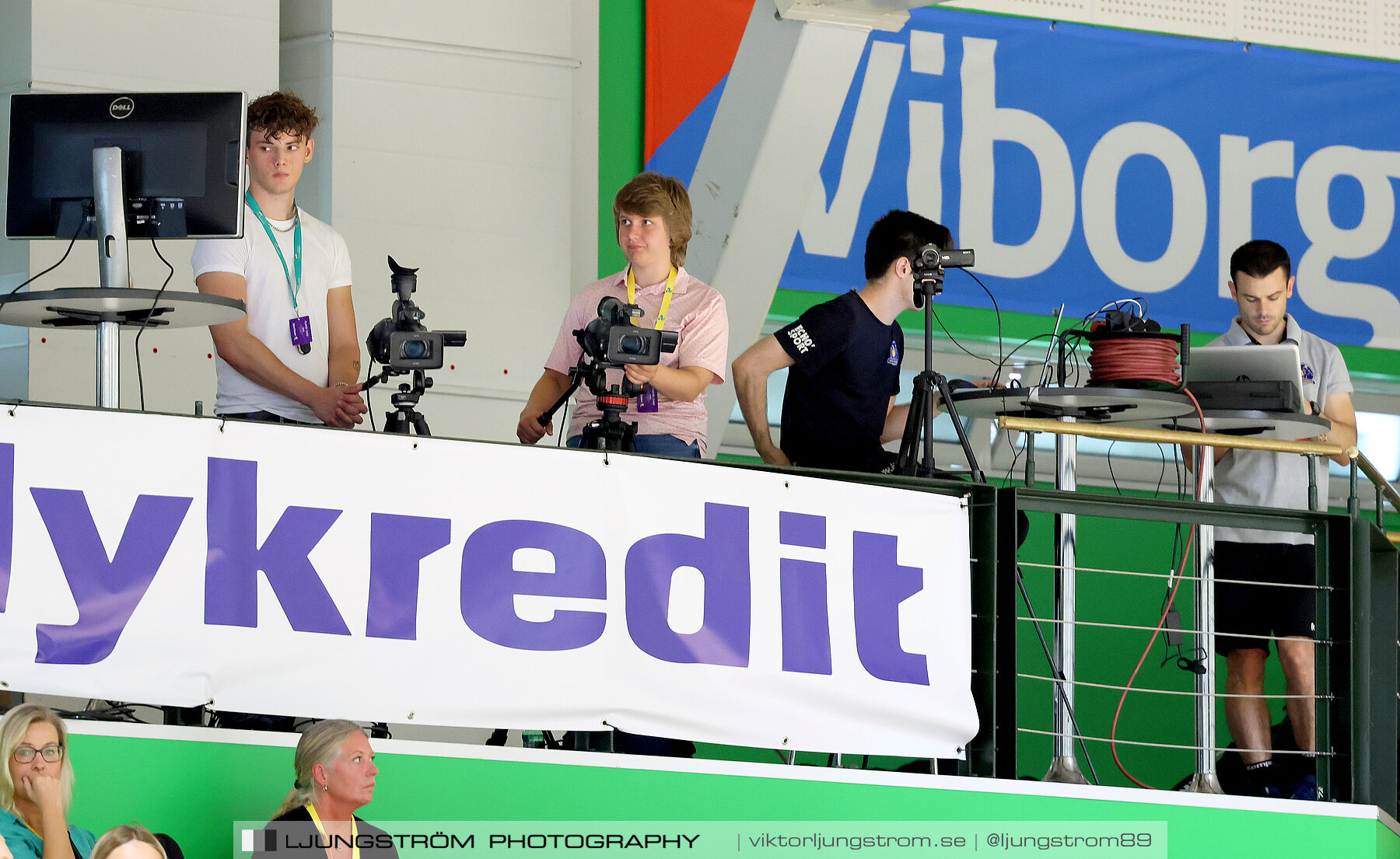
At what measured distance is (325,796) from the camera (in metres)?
3.29

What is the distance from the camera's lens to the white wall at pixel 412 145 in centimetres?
602

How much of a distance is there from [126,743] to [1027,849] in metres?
2.01

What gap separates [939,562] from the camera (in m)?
4.12

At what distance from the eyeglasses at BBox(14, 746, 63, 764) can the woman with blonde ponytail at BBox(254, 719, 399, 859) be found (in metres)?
0.40

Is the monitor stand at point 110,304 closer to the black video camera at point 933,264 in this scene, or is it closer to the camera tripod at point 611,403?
the camera tripod at point 611,403

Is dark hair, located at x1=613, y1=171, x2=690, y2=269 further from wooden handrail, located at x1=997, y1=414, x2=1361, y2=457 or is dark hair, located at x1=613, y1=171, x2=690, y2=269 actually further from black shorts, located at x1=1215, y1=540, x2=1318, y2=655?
black shorts, located at x1=1215, y1=540, x2=1318, y2=655

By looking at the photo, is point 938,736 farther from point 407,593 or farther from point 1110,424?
point 407,593

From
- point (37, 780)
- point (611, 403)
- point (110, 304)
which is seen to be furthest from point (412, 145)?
point (37, 780)

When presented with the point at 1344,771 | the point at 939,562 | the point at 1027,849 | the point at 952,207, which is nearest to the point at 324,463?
the point at 939,562

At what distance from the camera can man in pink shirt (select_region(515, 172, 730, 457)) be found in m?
4.28

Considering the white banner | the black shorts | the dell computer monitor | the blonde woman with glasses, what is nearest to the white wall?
the dell computer monitor

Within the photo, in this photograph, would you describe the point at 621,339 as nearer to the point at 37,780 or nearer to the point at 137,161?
the point at 137,161

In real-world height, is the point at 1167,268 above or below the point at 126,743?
above

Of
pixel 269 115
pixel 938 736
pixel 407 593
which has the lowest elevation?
pixel 938 736
